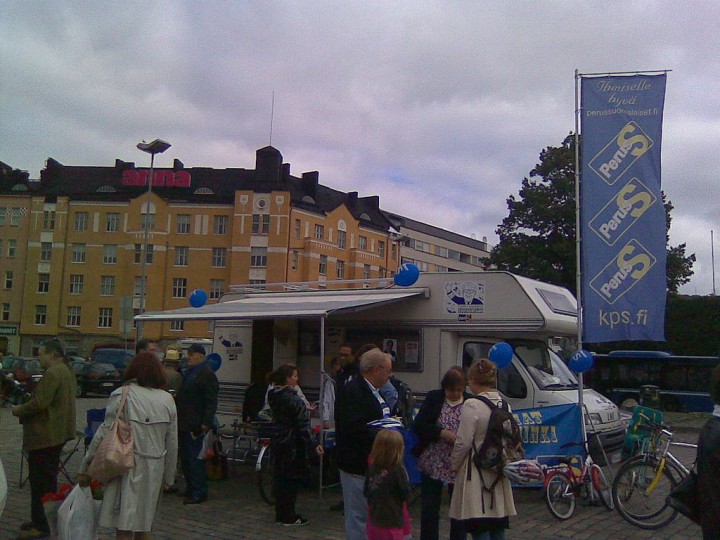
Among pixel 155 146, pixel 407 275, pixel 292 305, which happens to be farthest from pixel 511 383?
pixel 155 146

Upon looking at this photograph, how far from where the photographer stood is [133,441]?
5.28 m

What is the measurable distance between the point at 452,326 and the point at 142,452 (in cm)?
608

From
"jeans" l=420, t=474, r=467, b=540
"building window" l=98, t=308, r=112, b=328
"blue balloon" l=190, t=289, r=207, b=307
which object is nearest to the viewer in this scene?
"jeans" l=420, t=474, r=467, b=540

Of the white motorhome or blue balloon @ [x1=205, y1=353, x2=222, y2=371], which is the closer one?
the white motorhome

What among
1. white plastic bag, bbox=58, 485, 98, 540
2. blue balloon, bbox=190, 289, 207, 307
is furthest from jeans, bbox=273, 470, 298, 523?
blue balloon, bbox=190, 289, 207, 307

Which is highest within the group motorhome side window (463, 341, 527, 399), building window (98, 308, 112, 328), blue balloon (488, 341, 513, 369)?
building window (98, 308, 112, 328)

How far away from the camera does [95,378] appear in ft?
93.5

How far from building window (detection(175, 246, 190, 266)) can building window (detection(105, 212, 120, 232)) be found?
218 inches

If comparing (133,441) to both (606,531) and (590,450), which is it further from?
(590,450)

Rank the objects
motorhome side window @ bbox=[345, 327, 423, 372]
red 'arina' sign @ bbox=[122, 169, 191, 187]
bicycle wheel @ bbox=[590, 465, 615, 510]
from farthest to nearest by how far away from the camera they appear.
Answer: red 'arina' sign @ bbox=[122, 169, 191, 187], motorhome side window @ bbox=[345, 327, 423, 372], bicycle wheel @ bbox=[590, 465, 615, 510]

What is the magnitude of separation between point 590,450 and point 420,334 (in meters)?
2.86

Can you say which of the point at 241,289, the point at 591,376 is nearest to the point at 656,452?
the point at 241,289

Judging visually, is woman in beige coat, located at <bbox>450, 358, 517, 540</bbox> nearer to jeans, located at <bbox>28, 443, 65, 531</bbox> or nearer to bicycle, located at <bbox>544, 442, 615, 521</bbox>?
bicycle, located at <bbox>544, 442, 615, 521</bbox>

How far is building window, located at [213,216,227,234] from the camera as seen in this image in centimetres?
6100
